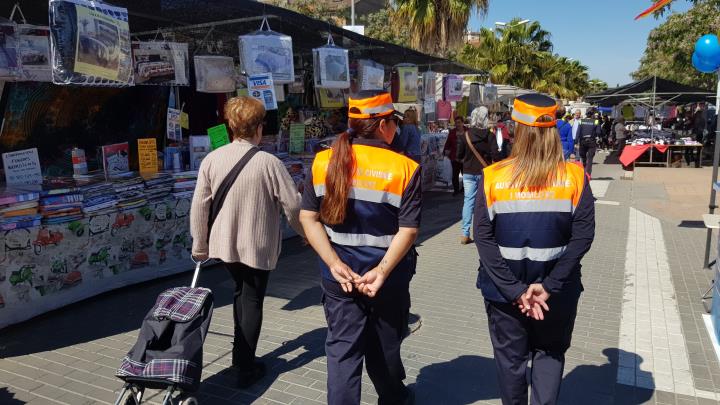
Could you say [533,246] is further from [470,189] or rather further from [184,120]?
[184,120]

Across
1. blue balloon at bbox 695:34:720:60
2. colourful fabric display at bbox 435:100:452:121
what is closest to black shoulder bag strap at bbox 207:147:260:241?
blue balloon at bbox 695:34:720:60

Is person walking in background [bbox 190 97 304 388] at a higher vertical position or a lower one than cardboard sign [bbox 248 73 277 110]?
lower

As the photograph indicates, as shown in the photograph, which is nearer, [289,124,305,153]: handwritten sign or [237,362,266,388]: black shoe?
[237,362,266,388]: black shoe

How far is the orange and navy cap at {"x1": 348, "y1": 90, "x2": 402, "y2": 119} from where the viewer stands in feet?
8.02

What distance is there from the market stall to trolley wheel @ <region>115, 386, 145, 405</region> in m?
2.23

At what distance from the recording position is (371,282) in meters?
2.42

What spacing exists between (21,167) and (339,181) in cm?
354

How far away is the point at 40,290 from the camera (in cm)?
441

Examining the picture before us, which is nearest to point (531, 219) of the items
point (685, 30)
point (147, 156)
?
point (147, 156)

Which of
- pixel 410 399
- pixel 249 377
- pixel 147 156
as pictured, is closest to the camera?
pixel 410 399

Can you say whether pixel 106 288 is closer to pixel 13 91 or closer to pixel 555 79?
pixel 13 91

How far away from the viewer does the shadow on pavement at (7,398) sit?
320 centimetres

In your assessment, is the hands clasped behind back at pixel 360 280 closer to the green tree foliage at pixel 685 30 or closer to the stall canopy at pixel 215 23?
the stall canopy at pixel 215 23

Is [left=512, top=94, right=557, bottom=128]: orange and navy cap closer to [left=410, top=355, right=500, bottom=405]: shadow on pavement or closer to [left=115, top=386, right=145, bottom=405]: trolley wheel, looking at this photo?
[left=410, top=355, right=500, bottom=405]: shadow on pavement
